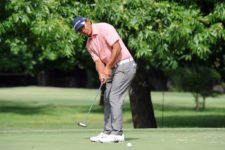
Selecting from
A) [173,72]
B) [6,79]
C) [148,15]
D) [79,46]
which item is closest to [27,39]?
[79,46]

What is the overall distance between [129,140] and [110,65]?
5.47ft

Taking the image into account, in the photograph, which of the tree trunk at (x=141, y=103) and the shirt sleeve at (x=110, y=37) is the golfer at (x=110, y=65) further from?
the tree trunk at (x=141, y=103)

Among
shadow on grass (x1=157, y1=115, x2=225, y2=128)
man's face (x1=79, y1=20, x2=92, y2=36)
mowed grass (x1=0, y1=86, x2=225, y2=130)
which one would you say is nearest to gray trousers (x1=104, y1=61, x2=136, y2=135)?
man's face (x1=79, y1=20, x2=92, y2=36)

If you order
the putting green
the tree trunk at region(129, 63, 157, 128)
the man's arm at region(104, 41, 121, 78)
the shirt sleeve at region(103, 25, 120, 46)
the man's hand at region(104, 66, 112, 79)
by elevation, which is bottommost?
the tree trunk at region(129, 63, 157, 128)

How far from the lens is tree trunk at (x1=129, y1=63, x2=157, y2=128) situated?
21.8m

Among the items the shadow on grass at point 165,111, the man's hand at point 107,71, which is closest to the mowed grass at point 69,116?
the shadow on grass at point 165,111

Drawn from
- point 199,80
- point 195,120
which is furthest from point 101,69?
point 199,80

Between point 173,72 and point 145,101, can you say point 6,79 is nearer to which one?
point 173,72

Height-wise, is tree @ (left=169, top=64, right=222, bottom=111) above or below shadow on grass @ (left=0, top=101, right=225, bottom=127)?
above

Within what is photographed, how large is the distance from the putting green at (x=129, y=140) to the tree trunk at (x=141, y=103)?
302 inches

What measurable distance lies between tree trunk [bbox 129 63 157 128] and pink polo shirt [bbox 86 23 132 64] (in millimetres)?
10828

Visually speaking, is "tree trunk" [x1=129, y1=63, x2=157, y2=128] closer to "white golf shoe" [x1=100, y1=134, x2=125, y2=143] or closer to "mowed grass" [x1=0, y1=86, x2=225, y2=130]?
"mowed grass" [x1=0, y1=86, x2=225, y2=130]

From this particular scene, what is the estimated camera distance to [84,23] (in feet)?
34.7

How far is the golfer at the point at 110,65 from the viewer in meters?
10.6
